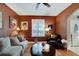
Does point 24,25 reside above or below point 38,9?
below

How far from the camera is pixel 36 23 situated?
2.36 meters

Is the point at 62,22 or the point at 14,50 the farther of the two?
the point at 62,22

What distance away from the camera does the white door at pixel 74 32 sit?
2.25 meters

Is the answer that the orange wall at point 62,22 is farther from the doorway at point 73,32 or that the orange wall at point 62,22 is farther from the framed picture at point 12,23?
the framed picture at point 12,23

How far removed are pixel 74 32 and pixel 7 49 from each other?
1184 millimetres

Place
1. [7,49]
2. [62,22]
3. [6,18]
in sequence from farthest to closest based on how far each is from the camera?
[62,22] < [6,18] < [7,49]

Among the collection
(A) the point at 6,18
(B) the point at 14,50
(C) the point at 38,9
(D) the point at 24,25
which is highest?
(C) the point at 38,9

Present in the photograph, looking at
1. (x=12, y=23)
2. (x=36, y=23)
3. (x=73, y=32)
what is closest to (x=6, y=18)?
(x=12, y=23)

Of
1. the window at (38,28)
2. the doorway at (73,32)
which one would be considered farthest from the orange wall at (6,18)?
the doorway at (73,32)

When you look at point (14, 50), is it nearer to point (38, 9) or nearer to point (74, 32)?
point (38, 9)

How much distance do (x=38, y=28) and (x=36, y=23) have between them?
0.10 metres

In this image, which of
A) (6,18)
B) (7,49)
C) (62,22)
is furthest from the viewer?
(62,22)

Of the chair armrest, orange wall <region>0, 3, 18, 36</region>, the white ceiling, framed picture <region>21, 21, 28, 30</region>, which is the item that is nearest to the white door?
the white ceiling

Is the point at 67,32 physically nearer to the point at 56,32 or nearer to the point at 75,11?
the point at 56,32
